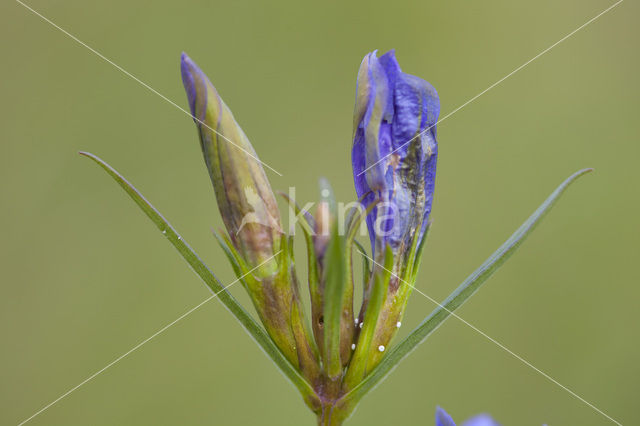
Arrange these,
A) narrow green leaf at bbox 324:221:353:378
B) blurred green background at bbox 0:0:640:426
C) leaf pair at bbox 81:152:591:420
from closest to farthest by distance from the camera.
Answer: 1. narrow green leaf at bbox 324:221:353:378
2. leaf pair at bbox 81:152:591:420
3. blurred green background at bbox 0:0:640:426

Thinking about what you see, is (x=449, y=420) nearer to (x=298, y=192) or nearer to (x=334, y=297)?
(x=334, y=297)

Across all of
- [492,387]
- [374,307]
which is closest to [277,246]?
[374,307]

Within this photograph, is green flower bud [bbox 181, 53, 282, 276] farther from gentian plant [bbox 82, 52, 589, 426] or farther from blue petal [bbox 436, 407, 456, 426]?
blue petal [bbox 436, 407, 456, 426]

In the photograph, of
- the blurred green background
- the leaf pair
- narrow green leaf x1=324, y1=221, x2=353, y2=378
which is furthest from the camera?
the blurred green background

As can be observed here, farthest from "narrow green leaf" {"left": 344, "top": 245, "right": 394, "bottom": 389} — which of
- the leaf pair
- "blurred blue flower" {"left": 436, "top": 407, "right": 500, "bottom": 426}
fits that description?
"blurred blue flower" {"left": 436, "top": 407, "right": 500, "bottom": 426}

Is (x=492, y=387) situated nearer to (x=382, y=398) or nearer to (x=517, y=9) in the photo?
(x=382, y=398)

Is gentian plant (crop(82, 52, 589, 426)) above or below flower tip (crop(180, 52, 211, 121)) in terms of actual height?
below

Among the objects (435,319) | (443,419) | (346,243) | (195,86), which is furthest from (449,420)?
(195,86)
